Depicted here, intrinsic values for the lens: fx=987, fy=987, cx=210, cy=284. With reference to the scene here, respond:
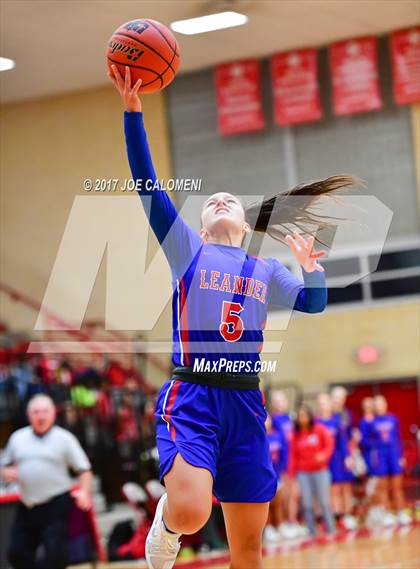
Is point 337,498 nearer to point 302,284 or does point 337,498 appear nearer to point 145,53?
point 302,284

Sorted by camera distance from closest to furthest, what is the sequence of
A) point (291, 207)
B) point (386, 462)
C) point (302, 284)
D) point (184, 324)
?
point (184, 324)
point (302, 284)
point (291, 207)
point (386, 462)

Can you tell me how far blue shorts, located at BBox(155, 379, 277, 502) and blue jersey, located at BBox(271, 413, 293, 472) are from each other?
836 cm

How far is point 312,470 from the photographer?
39.6 feet

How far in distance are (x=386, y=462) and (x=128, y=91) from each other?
410 inches

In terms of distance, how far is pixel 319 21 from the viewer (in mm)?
11203

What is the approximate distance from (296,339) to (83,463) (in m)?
8.68

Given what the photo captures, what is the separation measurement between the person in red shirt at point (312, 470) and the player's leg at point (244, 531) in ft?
25.1

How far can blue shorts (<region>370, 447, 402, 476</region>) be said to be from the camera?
1374 centimetres

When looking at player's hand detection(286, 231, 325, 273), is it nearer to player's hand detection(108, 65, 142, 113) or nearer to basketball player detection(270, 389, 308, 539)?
player's hand detection(108, 65, 142, 113)

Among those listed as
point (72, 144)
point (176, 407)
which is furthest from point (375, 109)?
point (176, 407)

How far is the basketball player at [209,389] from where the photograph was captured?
4160 millimetres

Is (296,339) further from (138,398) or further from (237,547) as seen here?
(237,547)

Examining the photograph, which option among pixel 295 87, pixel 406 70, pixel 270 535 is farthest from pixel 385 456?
pixel 295 87

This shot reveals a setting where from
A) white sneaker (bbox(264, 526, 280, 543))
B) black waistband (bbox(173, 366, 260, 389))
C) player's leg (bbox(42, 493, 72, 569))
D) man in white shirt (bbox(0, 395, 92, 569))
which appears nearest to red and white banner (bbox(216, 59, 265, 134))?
white sneaker (bbox(264, 526, 280, 543))
